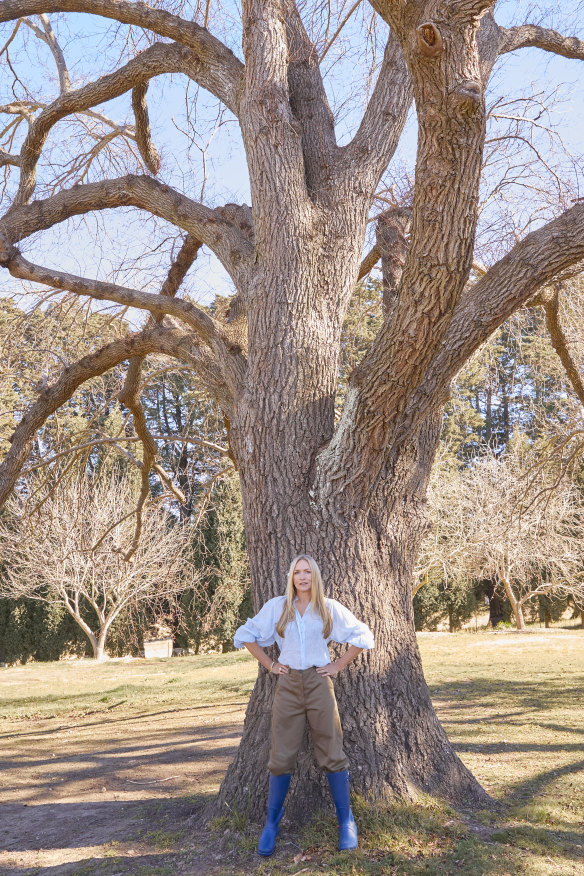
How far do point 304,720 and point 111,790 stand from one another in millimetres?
2530

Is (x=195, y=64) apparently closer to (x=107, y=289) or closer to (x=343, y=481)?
(x=107, y=289)

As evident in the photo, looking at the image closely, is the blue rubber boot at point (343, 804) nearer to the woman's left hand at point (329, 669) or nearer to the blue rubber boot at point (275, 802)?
the blue rubber boot at point (275, 802)

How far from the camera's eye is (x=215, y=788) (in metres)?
5.18

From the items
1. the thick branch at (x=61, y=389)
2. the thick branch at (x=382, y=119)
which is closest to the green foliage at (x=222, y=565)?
the thick branch at (x=61, y=389)

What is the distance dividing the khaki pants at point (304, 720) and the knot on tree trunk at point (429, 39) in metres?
3.03

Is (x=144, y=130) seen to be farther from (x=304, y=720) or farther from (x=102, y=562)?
(x=102, y=562)

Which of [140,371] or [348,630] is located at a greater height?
[140,371]

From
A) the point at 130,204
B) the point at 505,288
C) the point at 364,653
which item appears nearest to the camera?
the point at 505,288

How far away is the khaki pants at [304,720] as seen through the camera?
3.68 m

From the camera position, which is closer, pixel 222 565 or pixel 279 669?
pixel 279 669

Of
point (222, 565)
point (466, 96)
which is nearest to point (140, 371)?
point (466, 96)

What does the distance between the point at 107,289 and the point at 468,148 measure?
282 cm

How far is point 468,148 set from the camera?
326cm

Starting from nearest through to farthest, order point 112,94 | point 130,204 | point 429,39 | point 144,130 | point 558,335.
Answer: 1. point 429,39
2. point 130,204
3. point 112,94
4. point 558,335
5. point 144,130
